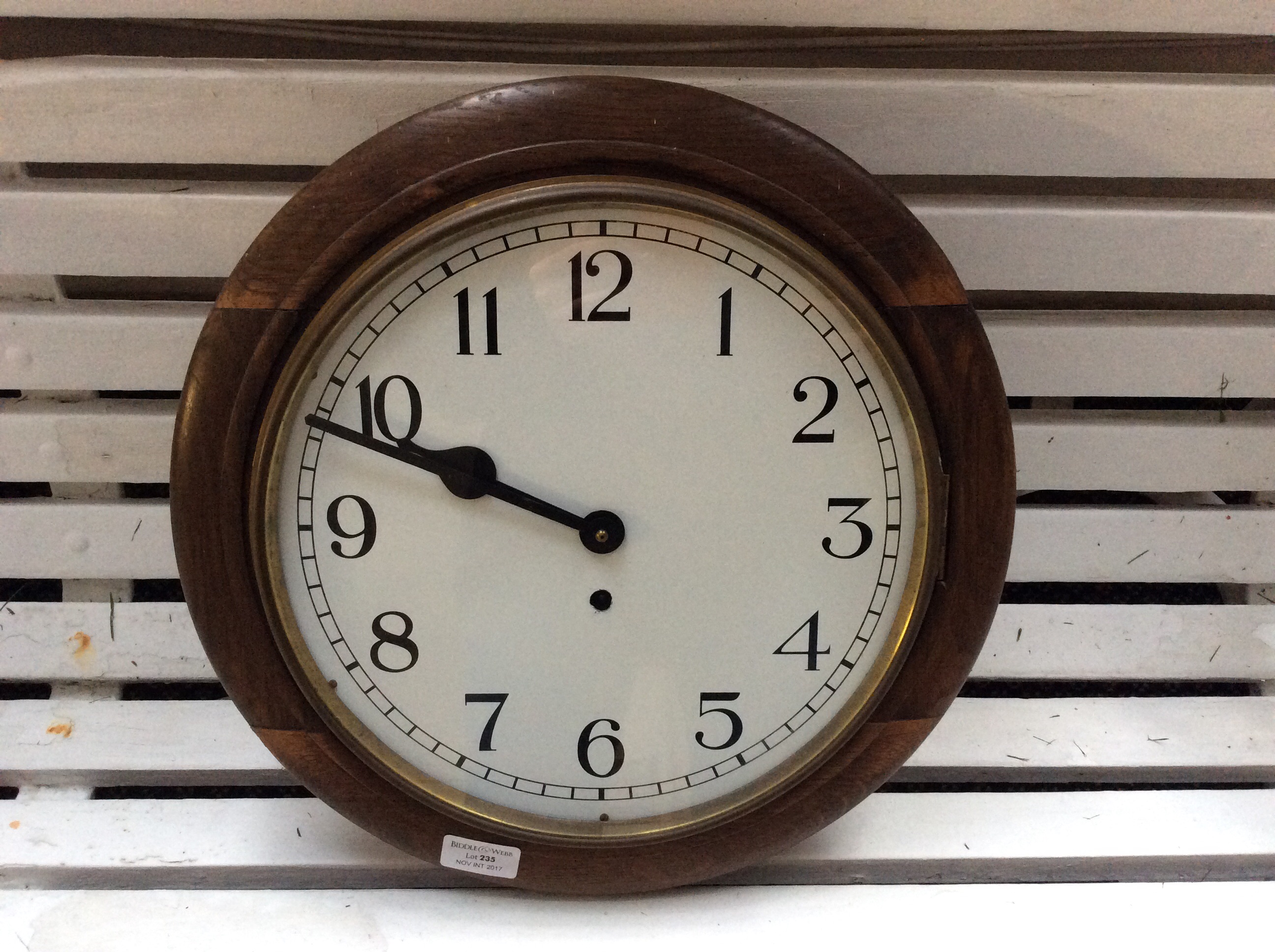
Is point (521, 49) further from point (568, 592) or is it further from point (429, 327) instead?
point (568, 592)

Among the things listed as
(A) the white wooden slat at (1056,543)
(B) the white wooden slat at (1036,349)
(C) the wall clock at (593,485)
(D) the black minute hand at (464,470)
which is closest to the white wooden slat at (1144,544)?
(A) the white wooden slat at (1056,543)

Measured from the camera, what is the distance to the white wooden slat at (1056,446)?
0.80 metres

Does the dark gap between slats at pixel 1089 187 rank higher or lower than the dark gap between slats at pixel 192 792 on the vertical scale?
higher

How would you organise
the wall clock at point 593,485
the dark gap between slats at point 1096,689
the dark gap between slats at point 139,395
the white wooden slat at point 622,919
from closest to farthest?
1. the wall clock at point 593,485
2. the white wooden slat at point 622,919
3. the dark gap between slats at point 139,395
4. the dark gap between slats at point 1096,689

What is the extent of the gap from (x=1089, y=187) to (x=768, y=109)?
0.98ft

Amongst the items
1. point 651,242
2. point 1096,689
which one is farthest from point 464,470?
point 1096,689

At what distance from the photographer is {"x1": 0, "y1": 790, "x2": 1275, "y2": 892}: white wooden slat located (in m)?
0.77

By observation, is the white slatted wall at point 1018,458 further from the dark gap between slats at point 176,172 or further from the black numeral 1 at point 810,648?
the black numeral 1 at point 810,648

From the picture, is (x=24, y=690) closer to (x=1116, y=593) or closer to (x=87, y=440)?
(x=87, y=440)

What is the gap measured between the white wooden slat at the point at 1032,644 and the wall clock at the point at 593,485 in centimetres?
25

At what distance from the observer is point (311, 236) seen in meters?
0.59

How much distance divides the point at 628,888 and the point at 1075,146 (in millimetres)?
704

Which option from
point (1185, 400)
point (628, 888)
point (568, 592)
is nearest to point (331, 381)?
point (568, 592)

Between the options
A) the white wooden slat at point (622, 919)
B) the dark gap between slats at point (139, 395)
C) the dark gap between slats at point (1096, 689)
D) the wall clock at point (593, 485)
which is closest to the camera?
the wall clock at point (593, 485)
